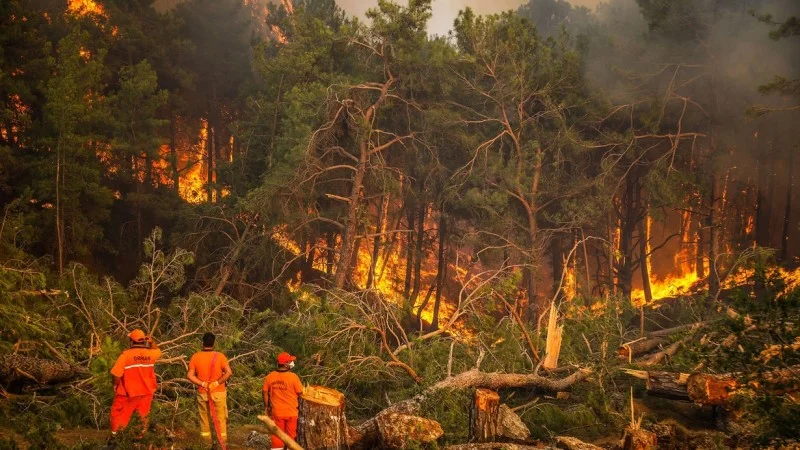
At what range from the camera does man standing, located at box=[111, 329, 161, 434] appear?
6939 mm

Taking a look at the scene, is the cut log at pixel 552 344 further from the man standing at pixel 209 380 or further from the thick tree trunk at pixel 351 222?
the thick tree trunk at pixel 351 222

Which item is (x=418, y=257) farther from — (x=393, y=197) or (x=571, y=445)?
(x=571, y=445)

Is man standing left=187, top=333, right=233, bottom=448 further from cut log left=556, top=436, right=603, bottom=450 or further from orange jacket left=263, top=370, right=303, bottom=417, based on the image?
cut log left=556, top=436, right=603, bottom=450

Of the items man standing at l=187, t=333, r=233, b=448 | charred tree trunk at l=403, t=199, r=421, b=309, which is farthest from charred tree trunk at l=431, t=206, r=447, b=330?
man standing at l=187, t=333, r=233, b=448

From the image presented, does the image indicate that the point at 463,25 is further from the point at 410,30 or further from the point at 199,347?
the point at 199,347

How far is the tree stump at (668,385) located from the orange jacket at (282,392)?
5.50 meters

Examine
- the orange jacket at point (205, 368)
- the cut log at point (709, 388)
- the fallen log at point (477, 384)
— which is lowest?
the fallen log at point (477, 384)

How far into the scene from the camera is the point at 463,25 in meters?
19.9

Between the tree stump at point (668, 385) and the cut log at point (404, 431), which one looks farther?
the tree stump at point (668, 385)

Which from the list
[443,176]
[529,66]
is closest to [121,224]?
[443,176]

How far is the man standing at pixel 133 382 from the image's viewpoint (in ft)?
22.8

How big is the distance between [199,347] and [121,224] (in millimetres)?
13826

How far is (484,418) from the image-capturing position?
24.5 feet

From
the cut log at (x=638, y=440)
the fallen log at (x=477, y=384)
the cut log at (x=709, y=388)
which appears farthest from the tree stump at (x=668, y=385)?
the cut log at (x=638, y=440)
